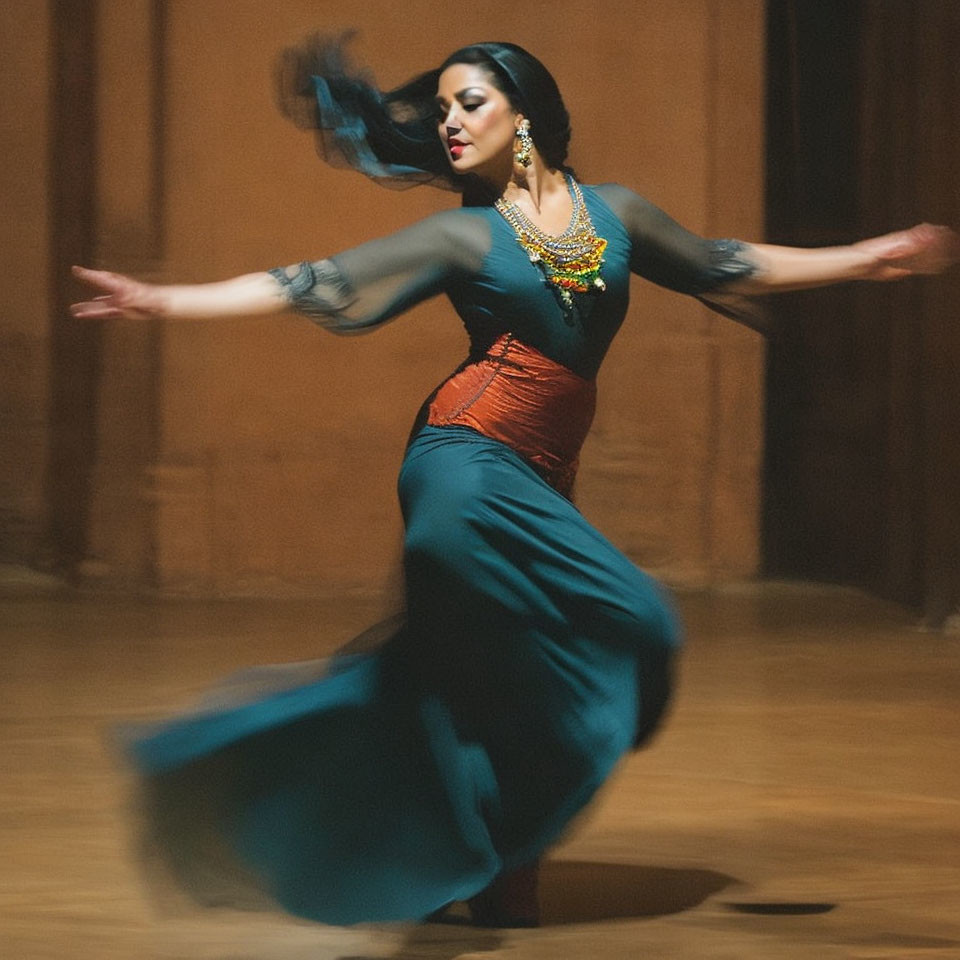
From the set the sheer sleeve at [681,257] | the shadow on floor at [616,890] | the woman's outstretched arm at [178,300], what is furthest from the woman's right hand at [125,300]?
the shadow on floor at [616,890]

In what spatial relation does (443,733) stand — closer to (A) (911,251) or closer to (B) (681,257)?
(B) (681,257)

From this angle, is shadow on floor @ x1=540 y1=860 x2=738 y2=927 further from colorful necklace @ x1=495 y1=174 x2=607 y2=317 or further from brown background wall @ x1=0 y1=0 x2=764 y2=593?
brown background wall @ x1=0 y1=0 x2=764 y2=593

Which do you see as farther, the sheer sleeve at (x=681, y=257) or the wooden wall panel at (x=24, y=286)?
the wooden wall panel at (x=24, y=286)

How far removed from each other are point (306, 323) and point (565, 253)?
502 cm

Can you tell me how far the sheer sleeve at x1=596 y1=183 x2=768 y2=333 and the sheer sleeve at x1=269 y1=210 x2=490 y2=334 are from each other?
0.37 metres

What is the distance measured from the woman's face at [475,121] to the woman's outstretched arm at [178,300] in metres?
0.48

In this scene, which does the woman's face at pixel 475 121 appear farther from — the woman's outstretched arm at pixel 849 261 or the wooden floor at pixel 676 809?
the wooden floor at pixel 676 809

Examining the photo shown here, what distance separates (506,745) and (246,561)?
17.3ft

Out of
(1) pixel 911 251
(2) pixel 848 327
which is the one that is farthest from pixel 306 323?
(1) pixel 911 251

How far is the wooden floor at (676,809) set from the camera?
13.0 ft

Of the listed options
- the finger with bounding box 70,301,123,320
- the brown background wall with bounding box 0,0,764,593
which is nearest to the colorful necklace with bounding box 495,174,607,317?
the finger with bounding box 70,301,123,320

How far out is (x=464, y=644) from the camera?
154 inches

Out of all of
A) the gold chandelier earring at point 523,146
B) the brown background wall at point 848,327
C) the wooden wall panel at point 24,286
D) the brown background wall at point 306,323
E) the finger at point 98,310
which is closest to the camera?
the finger at point 98,310

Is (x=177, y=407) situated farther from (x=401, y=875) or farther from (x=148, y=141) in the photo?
(x=401, y=875)
